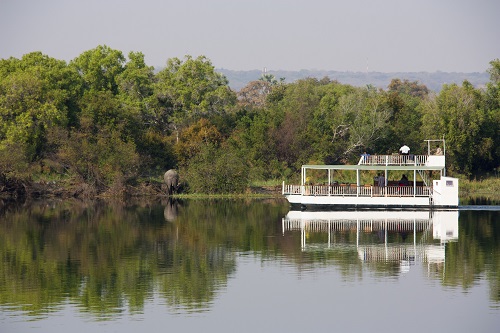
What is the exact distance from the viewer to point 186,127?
75938mm

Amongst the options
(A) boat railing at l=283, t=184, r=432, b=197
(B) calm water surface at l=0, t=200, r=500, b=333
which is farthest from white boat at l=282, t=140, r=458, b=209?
(B) calm water surface at l=0, t=200, r=500, b=333

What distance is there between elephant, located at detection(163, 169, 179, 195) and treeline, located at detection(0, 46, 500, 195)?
81 cm

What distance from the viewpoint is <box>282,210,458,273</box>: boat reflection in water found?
34.4m

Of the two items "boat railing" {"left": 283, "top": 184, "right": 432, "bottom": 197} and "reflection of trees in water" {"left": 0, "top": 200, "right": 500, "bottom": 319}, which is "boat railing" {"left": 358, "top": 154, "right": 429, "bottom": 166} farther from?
"reflection of trees in water" {"left": 0, "top": 200, "right": 500, "bottom": 319}

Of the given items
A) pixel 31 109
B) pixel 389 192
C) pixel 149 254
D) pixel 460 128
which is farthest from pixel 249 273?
pixel 460 128

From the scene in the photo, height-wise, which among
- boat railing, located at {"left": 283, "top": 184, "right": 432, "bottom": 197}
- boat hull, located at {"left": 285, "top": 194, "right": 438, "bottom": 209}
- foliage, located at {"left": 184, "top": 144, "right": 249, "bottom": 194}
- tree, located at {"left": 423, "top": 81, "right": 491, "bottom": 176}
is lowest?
Answer: boat hull, located at {"left": 285, "top": 194, "right": 438, "bottom": 209}

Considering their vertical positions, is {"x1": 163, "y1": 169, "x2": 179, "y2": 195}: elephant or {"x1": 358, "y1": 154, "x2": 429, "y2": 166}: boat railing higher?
{"x1": 358, "y1": 154, "x2": 429, "y2": 166}: boat railing

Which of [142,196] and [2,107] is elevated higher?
[2,107]

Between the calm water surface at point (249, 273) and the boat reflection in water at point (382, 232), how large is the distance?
8cm

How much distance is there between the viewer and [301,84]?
337 ft

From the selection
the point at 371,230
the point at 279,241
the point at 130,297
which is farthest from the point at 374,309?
the point at 371,230

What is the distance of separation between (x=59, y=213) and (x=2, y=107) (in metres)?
16.5

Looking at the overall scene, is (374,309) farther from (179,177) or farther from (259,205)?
(179,177)

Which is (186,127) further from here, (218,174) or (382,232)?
(382,232)
